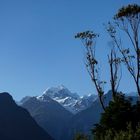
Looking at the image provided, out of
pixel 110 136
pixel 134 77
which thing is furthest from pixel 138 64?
pixel 110 136

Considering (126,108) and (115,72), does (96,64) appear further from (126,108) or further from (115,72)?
(126,108)

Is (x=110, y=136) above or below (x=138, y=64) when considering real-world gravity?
below

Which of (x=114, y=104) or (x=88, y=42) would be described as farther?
(x=88, y=42)

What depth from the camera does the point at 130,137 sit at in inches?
1612

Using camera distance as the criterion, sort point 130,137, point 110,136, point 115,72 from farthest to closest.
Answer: point 115,72, point 110,136, point 130,137

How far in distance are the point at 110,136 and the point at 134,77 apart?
17.3m

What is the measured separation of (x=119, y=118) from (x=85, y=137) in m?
11.0

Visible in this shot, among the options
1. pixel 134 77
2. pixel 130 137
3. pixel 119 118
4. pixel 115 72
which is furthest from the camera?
pixel 115 72

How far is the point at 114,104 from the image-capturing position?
56.0m

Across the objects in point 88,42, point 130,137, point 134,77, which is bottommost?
point 130,137

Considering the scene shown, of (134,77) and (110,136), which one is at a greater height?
(134,77)

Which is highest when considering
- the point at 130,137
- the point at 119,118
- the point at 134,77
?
the point at 134,77

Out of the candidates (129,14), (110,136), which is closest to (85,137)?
(110,136)

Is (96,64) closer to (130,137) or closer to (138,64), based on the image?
(138,64)
